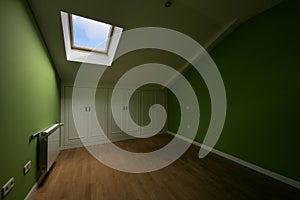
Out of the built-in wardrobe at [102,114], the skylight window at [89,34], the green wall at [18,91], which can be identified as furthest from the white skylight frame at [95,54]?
the built-in wardrobe at [102,114]

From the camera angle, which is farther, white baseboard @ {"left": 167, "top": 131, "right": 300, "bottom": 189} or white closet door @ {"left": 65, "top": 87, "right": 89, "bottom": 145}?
white closet door @ {"left": 65, "top": 87, "right": 89, "bottom": 145}

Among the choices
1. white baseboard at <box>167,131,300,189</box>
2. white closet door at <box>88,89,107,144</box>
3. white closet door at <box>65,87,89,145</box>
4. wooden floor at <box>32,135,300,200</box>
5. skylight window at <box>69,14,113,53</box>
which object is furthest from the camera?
white closet door at <box>88,89,107,144</box>

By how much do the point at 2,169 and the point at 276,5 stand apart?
144 inches

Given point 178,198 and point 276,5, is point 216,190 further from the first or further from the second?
point 276,5

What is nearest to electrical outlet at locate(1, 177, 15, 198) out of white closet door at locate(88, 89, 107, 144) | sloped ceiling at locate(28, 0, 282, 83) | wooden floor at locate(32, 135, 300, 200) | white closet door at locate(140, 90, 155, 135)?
wooden floor at locate(32, 135, 300, 200)

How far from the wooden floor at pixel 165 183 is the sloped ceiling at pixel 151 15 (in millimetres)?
1985

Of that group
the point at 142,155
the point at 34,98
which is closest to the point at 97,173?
the point at 142,155

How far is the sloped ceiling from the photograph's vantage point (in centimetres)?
158

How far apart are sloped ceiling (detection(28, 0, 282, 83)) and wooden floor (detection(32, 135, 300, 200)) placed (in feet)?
6.51

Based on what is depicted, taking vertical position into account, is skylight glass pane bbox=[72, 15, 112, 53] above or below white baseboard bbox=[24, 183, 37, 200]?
above

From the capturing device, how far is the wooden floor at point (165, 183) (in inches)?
60.8

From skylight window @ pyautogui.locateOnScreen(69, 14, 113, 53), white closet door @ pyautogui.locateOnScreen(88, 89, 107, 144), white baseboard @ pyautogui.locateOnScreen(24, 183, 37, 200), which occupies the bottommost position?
white baseboard @ pyautogui.locateOnScreen(24, 183, 37, 200)

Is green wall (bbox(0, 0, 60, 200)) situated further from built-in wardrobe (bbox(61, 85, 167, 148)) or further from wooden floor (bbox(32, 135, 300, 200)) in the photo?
built-in wardrobe (bbox(61, 85, 167, 148))

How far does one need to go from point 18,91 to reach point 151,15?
1838mm
